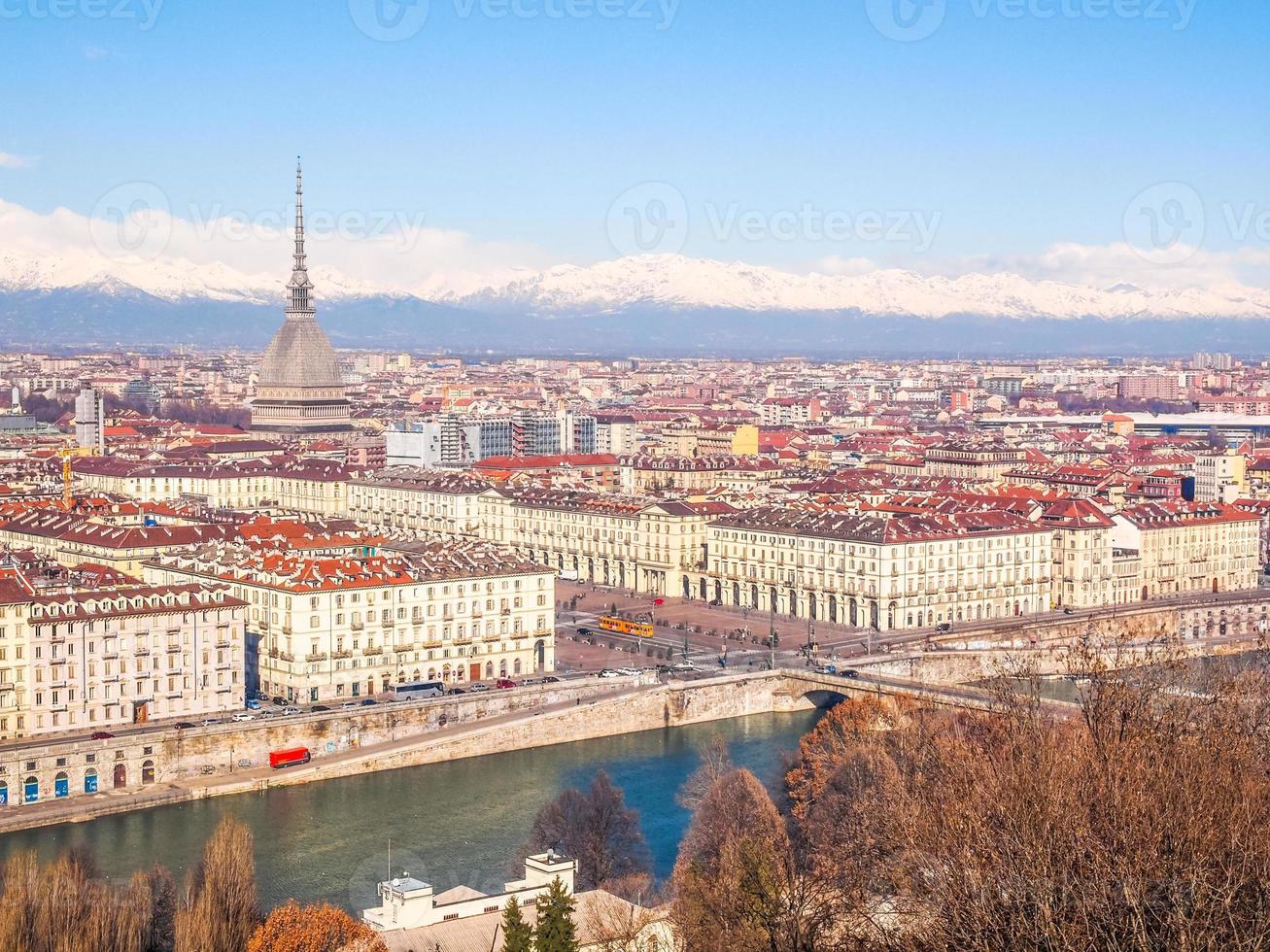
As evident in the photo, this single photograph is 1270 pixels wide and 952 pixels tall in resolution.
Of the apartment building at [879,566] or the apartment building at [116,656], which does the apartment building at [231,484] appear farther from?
the apartment building at [116,656]

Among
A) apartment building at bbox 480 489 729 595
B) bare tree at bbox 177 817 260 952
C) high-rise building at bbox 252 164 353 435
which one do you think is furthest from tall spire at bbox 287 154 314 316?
bare tree at bbox 177 817 260 952

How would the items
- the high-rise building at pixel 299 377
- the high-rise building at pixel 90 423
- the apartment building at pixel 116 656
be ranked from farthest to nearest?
1. the high-rise building at pixel 299 377
2. the high-rise building at pixel 90 423
3. the apartment building at pixel 116 656

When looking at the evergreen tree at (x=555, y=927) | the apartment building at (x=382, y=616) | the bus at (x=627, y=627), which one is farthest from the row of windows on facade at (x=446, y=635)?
the evergreen tree at (x=555, y=927)

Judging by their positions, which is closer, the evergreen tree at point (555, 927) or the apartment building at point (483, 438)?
the evergreen tree at point (555, 927)

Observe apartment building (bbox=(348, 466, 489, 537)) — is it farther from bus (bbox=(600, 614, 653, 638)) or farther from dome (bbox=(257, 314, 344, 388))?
dome (bbox=(257, 314, 344, 388))

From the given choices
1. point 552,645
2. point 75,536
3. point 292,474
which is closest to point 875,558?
point 552,645

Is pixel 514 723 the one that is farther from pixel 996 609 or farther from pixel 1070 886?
pixel 1070 886
